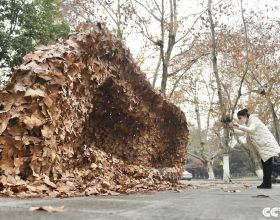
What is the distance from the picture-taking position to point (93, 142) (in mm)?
7430

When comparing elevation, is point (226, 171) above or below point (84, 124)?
below

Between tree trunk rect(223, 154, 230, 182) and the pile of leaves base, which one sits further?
tree trunk rect(223, 154, 230, 182)

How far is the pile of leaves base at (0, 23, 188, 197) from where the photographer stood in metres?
4.19

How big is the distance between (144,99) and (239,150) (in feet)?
138

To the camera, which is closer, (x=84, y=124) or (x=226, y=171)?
(x=84, y=124)

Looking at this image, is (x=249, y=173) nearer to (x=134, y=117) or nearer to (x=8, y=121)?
(x=134, y=117)

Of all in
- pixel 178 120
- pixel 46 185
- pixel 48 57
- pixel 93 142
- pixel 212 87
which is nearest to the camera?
pixel 46 185

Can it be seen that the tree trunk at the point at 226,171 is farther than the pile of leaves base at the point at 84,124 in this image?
Yes

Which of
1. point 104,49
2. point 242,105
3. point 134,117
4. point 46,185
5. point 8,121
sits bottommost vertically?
point 46,185

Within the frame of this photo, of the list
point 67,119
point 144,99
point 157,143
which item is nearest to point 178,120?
point 157,143

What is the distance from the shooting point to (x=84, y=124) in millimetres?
6543

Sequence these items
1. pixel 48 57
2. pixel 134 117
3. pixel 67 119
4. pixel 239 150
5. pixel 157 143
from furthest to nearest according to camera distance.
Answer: pixel 239 150 < pixel 157 143 < pixel 134 117 < pixel 67 119 < pixel 48 57

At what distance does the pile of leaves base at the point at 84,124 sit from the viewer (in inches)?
165

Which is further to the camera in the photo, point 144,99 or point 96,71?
point 144,99
